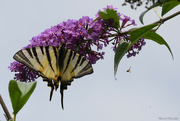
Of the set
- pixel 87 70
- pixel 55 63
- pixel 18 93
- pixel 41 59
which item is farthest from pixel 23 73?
pixel 18 93

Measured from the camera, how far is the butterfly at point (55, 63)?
137 inches

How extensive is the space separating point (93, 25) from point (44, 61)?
87cm

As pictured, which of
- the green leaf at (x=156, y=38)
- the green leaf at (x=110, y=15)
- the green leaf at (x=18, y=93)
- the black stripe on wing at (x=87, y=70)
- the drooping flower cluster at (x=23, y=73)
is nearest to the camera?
the green leaf at (x=18, y=93)

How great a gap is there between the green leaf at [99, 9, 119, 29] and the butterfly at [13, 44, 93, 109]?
22.2 inches

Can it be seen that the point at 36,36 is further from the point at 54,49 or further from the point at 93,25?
the point at 93,25

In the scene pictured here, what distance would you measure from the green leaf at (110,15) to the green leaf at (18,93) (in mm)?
1185

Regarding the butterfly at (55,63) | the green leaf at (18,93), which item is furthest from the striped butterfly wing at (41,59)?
the green leaf at (18,93)

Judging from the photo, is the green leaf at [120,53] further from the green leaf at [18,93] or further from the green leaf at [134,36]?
the green leaf at [18,93]

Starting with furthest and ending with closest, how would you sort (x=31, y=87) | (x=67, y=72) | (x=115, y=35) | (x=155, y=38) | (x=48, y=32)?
(x=67, y=72), (x=48, y=32), (x=115, y=35), (x=155, y=38), (x=31, y=87)

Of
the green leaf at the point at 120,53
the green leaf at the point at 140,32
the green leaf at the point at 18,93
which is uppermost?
the green leaf at the point at 140,32

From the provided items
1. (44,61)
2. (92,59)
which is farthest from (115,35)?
(44,61)

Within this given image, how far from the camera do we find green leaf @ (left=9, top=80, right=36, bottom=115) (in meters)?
2.70

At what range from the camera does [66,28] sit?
136 inches

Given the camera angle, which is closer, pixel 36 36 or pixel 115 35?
pixel 115 35
